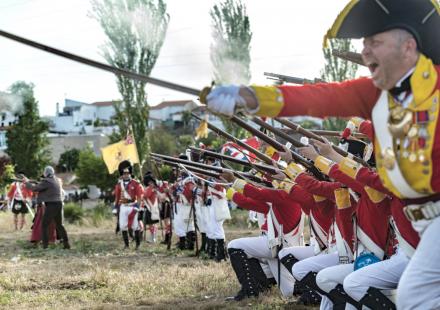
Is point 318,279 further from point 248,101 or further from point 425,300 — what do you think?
point 248,101

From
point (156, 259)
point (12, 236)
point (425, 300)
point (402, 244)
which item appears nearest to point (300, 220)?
point (402, 244)

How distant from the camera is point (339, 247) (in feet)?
21.5

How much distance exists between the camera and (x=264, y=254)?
865cm

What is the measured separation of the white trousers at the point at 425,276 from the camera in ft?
13.1

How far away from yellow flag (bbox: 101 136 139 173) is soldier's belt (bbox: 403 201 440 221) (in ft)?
50.3

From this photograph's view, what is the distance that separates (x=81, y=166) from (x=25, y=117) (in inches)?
220

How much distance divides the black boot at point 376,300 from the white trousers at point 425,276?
1.18m

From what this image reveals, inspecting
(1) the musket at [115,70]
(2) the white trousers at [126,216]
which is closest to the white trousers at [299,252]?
(1) the musket at [115,70]

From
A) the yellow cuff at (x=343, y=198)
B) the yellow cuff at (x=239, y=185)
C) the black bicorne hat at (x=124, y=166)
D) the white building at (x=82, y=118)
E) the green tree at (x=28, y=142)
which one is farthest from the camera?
the white building at (x=82, y=118)

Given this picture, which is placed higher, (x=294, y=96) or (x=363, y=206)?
(x=294, y=96)

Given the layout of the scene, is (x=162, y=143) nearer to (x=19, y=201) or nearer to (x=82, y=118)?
(x=19, y=201)

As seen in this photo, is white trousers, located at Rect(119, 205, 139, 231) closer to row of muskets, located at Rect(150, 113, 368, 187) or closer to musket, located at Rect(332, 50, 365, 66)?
row of muskets, located at Rect(150, 113, 368, 187)

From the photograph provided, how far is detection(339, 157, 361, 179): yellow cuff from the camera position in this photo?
5.45 m

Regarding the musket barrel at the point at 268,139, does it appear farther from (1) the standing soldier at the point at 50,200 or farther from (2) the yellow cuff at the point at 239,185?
(1) the standing soldier at the point at 50,200
